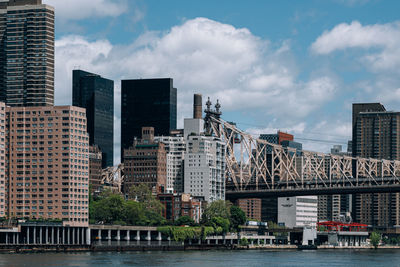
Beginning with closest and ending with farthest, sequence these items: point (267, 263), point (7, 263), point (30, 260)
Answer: point (7, 263), point (30, 260), point (267, 263)

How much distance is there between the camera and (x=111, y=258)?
625 ft

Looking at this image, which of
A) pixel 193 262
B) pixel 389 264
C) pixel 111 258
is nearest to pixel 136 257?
pixel 111 258

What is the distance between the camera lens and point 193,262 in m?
181

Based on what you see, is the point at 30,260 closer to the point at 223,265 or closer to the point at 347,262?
the point at 223,265

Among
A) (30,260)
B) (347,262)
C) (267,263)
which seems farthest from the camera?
(347,262)

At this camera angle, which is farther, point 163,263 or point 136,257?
point 136,257

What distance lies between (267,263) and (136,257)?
2853 centimetres

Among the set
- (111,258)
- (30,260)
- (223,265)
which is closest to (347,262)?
(223,265)

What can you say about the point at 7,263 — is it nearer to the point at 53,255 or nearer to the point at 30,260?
the point at 30,260

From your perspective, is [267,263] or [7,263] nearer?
[7,263]

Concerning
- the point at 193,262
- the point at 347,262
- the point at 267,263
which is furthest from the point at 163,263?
the point at 347,262

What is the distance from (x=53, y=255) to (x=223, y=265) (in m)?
39.8

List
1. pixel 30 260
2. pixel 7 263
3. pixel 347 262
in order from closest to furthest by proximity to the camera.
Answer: pixel 7 263 → pixel 30 260 → pixel 347 262

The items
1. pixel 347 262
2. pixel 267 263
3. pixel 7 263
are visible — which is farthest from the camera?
pixel 347 262
